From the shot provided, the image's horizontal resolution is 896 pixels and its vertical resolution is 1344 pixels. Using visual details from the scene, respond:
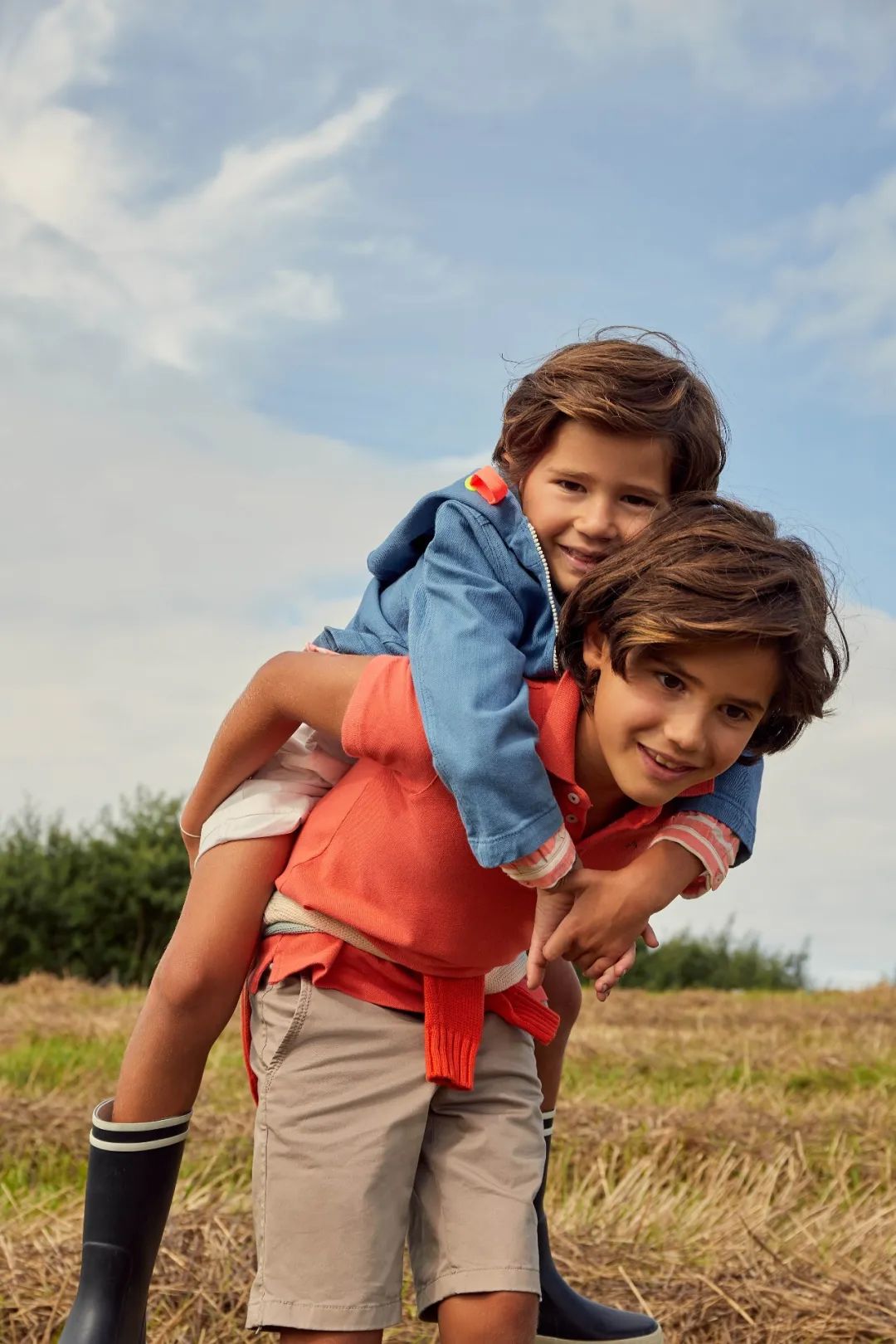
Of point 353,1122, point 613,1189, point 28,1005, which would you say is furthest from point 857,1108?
point 28,1005

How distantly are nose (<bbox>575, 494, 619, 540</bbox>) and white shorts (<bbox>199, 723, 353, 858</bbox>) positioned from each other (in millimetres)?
519

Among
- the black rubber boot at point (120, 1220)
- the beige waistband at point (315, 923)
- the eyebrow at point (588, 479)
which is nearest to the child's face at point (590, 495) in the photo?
the eyebrow at point (588, 479)

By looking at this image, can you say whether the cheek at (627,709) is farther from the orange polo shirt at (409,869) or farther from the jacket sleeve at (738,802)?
the jacket sleeve at (738,802)

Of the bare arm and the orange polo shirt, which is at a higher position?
the bare arm

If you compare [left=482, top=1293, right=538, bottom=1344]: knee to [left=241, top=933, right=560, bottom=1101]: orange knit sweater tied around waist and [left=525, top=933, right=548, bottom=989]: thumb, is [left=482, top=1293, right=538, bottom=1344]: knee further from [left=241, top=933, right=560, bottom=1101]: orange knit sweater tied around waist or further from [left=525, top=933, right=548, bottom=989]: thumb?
[left=525, top=933, right=548, bottom=989]: thumb

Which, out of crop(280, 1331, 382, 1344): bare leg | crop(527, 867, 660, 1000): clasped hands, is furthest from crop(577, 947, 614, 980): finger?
crop(280, 1331, 382, 1344): bare leg

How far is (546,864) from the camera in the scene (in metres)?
1.82

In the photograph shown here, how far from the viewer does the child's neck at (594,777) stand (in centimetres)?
193

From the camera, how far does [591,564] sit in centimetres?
204

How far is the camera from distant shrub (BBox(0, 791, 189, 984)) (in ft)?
43.8

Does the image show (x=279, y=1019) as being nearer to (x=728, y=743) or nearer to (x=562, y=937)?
(x=562, y=937)

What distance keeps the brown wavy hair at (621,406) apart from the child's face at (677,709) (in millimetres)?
394

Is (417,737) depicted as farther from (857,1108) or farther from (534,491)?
(857,1108)

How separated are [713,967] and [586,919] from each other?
14955 millimetres
